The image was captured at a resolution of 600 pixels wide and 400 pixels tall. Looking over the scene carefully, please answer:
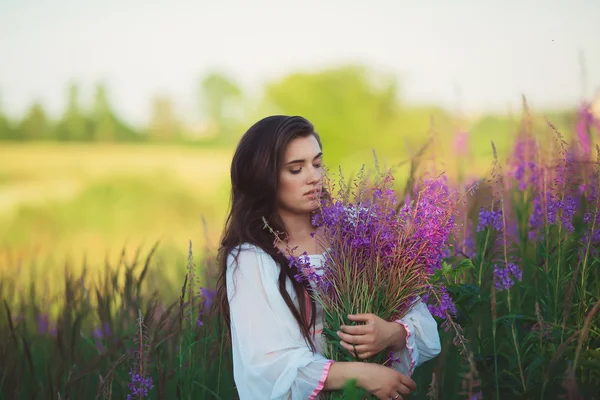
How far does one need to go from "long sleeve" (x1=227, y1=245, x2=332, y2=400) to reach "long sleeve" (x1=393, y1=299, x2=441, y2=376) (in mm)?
310

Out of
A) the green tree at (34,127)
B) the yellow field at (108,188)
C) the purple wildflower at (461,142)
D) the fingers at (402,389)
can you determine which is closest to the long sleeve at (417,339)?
the fingers at (402,389)

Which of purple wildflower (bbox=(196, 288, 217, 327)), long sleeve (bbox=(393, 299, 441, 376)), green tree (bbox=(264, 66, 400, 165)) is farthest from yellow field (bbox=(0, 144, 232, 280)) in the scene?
long sleeve (bbox=(393, 299, 441, 376))

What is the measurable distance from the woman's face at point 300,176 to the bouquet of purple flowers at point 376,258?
23 cm

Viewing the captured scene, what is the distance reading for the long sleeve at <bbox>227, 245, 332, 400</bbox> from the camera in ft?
7.38

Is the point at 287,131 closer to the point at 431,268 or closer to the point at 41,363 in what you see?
the point at 431,268

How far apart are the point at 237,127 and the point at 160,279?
27875 mm

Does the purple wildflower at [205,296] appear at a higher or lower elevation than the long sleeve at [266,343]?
lower

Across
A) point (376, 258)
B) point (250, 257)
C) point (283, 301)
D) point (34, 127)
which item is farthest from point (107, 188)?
point (376, 258)

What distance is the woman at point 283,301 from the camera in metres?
2.21

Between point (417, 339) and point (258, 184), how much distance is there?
83 cm

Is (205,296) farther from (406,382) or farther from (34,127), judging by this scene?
(34,127)

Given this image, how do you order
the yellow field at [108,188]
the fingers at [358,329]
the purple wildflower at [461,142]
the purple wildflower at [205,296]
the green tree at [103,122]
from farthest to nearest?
the green tree at [103,122] < the yellow field at [108,188] < the purple wildflower at [461,142] < the purple wildflower at [205,296] < the fingers at [358,329]

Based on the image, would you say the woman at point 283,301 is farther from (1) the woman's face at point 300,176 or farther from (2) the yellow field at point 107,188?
(2) the yellow field at point 107,188

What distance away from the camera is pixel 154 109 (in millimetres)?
35875
